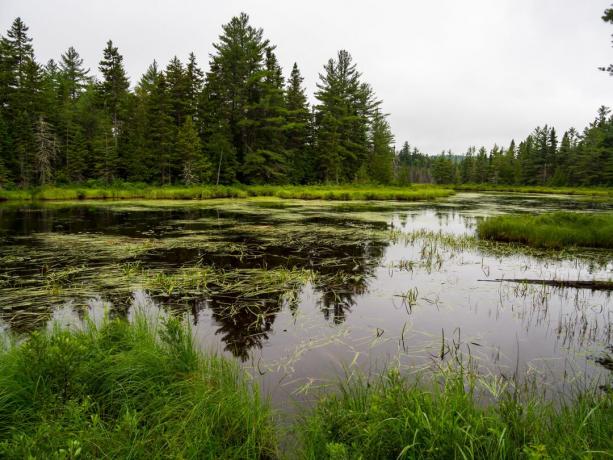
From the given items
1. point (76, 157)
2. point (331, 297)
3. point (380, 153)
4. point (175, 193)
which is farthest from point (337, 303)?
point (380, 153)

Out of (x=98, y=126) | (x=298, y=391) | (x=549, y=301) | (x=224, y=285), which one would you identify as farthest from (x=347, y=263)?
(x=98, y=126)

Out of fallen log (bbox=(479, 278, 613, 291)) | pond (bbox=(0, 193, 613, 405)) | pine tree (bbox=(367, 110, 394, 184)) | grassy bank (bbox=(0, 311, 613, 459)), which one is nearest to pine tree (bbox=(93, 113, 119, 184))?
pond (bbox=(0, 193, 613, 405))

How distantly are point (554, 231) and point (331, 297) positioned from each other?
9.82m

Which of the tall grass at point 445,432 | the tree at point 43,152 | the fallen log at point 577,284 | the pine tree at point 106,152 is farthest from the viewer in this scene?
the pine tree at point 106,152

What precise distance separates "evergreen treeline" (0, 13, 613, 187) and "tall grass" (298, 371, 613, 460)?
125ft

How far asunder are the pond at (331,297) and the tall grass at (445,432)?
1.27 meters

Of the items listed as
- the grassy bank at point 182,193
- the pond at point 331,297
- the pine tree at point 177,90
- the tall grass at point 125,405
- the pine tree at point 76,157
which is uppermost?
the pine tree at point 177,90

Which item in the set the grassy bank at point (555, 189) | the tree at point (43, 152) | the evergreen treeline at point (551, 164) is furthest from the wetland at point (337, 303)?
the evergreen treeline at point (551, 164)

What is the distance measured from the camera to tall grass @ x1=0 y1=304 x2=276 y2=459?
2506 millimetres

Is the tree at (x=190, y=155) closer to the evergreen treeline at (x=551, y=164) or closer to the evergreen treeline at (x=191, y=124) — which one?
the evergreen treeline at (x=191, y=124)

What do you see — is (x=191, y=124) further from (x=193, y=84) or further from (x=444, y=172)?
(x=444, y=172)

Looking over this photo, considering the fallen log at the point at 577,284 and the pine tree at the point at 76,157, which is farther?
the pine tree at the point at 76,157

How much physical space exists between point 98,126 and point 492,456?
50613 mm

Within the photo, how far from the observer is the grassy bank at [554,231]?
1237 cm
